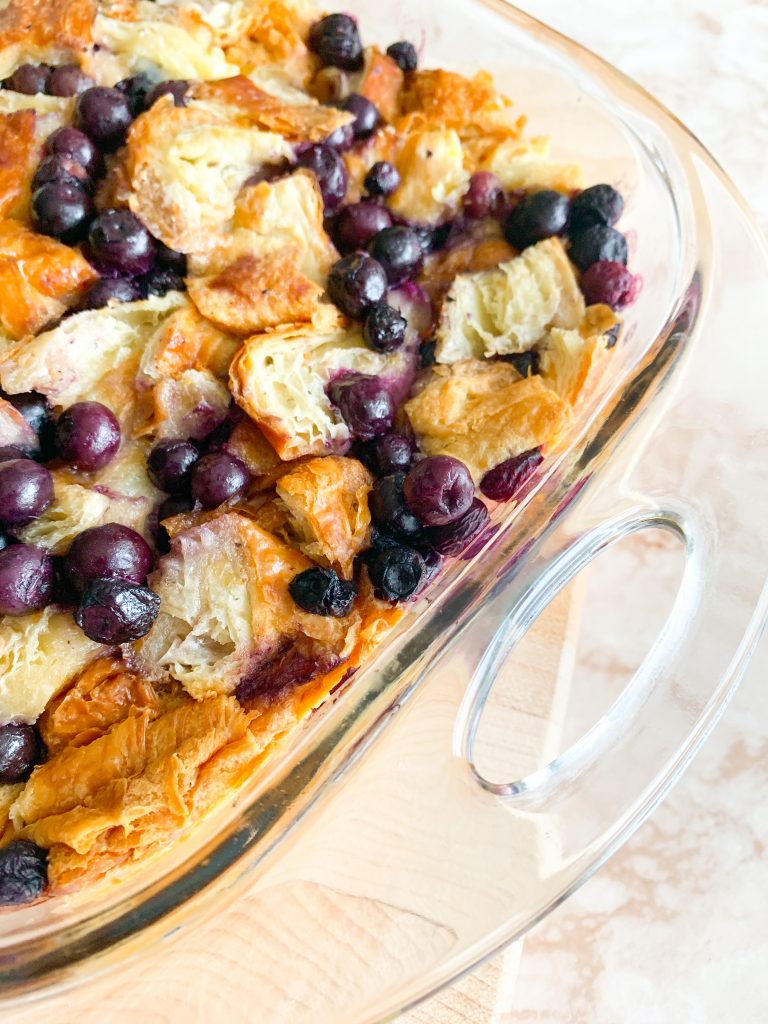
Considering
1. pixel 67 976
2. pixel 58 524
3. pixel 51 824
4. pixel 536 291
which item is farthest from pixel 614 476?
pixel 67 976

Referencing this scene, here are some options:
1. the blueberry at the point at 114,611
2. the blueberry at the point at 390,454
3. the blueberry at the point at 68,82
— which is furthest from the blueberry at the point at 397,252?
the blueberry at the point at 114,611

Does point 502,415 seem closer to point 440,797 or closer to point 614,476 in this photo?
point 614,476

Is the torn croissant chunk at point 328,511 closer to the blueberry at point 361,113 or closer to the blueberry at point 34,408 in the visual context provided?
the blueberry at point 34,408

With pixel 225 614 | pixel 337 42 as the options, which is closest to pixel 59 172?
pixel 337 42

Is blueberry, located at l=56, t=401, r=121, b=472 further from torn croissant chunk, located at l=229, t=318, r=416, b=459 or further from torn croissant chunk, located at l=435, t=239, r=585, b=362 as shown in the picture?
torn croissant chunk, located at l=435, t=239, r=585, b=362

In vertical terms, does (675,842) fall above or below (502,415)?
below
